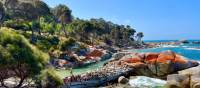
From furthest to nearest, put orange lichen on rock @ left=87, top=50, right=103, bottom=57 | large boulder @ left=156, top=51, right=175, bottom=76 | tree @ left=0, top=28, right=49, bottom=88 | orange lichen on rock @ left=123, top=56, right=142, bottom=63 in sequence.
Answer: orange lichen on rock @ left=87, top=50, right=103, bottom=57
orange lichen on rock @ left=123, top=56, right=142, bottom=63
large boulder @ left=156, top=51, right=175, bottom=76
tree @ left=0, top=28, right=49, bottom=88

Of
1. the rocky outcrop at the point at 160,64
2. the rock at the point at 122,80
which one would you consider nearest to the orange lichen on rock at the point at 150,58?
the rocky outcrop at the point at 160,64

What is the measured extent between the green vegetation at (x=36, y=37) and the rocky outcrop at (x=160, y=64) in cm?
1718

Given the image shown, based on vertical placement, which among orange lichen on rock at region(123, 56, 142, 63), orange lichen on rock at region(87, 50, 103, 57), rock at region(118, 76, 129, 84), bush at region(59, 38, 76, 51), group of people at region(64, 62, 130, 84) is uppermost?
bush at region(59, 38, 76, 51)

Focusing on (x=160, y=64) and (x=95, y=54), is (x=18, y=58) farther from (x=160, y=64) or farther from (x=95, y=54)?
(x=95, y=54)

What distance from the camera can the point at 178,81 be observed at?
39406 mm

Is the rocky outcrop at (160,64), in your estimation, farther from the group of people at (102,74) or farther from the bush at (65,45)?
the bush at (65,45)

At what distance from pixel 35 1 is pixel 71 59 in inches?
2259

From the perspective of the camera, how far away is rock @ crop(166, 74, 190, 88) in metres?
38.9

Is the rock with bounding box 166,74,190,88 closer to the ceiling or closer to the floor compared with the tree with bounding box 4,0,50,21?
closer to the floor

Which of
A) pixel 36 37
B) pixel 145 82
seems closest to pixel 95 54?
pixel 36 37

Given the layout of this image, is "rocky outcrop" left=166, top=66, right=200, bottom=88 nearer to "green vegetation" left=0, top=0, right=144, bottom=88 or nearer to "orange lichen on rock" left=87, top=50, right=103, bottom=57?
"green vegetation" left=0, top=0, right=144, bottom=88

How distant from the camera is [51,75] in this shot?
3272cm

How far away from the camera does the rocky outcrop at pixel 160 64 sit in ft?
A: 215

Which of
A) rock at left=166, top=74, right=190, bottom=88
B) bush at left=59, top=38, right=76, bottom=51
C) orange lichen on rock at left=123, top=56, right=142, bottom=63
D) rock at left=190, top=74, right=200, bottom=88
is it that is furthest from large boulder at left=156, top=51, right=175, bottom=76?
bush at left=59, top=38, right=76, bottom=51
